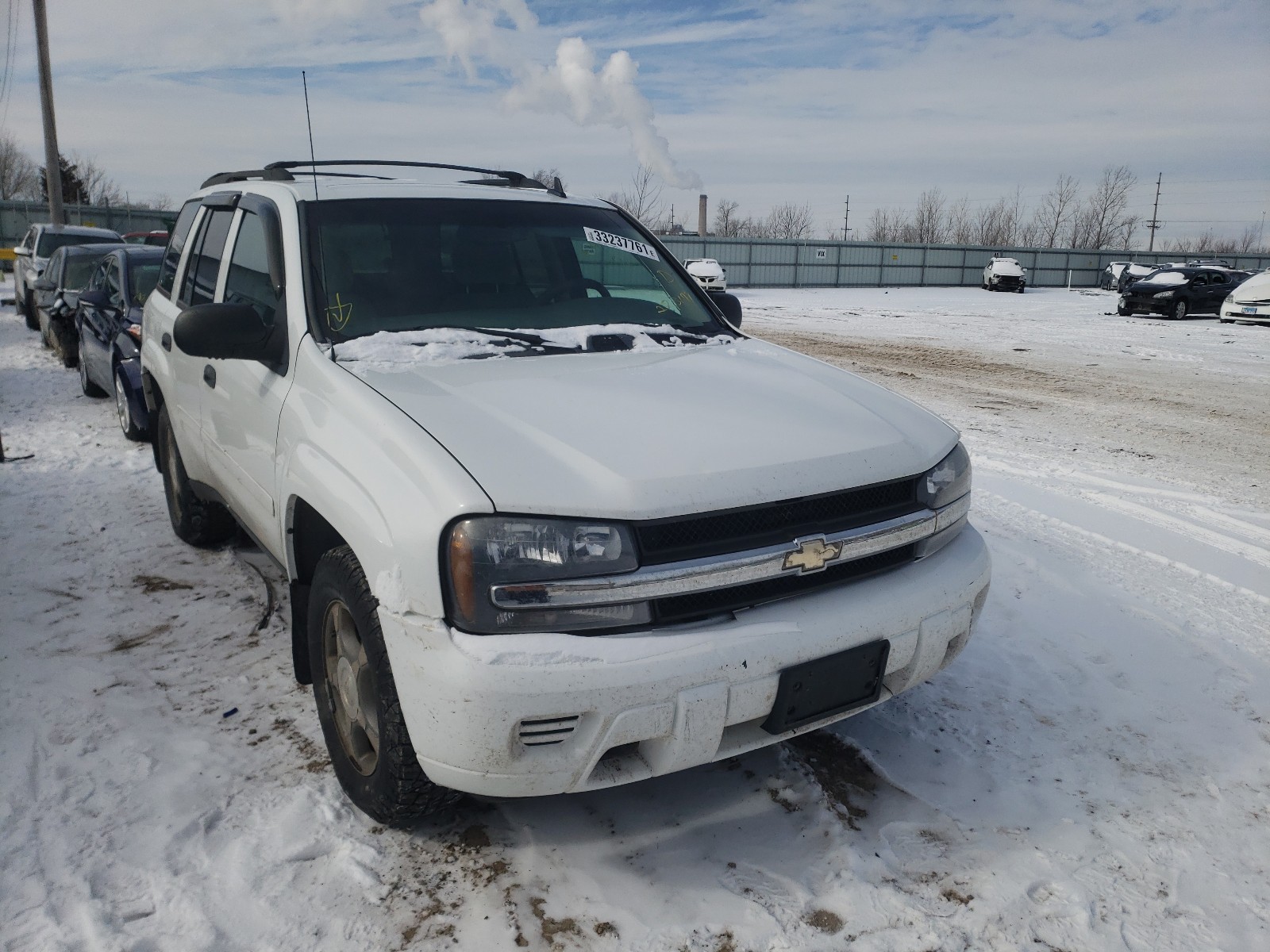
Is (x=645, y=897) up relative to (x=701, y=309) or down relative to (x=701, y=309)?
down

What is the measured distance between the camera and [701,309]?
12.4 ft

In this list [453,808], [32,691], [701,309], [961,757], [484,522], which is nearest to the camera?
[484,522]

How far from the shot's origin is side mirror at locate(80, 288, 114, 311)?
25.6ft

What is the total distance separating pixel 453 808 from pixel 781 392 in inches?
61.6

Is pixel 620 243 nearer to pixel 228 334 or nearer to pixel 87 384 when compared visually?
pixel 228 334

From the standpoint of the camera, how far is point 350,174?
4070mm

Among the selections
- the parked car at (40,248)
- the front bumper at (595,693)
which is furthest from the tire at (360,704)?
the parked car at (40,248)

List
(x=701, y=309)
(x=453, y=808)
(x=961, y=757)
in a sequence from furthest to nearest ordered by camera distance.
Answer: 1. (x=701, y=309)
2. (x=961, y=757)
3. (x=453, y=808)

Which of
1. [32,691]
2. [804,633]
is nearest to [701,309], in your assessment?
[804,633]

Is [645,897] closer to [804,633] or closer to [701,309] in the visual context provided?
[804,633]

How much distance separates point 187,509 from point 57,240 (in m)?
14.6

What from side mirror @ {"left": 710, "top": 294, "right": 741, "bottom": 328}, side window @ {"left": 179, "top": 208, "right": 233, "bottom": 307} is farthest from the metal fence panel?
side window @ {"left": 179, "top": 208, "right": 233, "bottom": 307}

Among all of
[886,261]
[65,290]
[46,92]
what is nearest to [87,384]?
[65,290]

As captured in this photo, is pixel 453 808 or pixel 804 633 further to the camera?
pixel 453 808
